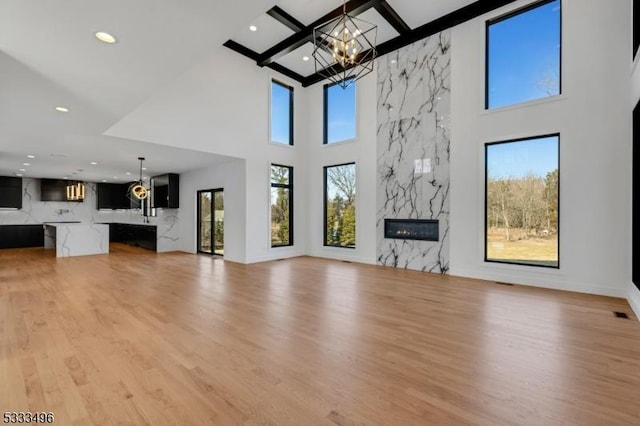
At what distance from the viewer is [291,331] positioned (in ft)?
10.2

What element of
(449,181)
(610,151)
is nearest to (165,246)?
(449,181)

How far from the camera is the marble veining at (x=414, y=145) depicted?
618 cm

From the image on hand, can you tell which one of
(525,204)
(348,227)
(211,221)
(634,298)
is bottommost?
(634,298)

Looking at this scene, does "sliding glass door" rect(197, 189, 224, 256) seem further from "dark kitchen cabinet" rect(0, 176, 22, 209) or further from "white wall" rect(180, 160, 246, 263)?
"dark kitchen cabinet" rect(0, 176, 22, 209)

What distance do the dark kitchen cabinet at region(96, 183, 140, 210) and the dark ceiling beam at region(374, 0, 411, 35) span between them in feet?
37.9

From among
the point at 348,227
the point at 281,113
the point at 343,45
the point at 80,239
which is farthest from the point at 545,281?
→ the point at 80,239

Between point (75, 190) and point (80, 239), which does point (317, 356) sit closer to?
point (80, 239)

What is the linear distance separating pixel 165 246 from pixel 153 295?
5.74m

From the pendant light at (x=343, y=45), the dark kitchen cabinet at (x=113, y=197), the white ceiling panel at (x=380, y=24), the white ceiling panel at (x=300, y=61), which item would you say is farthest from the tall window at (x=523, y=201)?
the dark kitchen cabinet at (x=113, y=197)

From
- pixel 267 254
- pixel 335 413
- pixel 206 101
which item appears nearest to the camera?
pixel 335 413

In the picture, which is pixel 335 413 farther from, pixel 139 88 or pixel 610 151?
pixel 610 151

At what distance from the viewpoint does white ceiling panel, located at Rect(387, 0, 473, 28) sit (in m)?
5.69

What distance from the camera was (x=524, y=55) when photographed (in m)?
5.37

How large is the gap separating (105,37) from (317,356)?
3.20 meters
